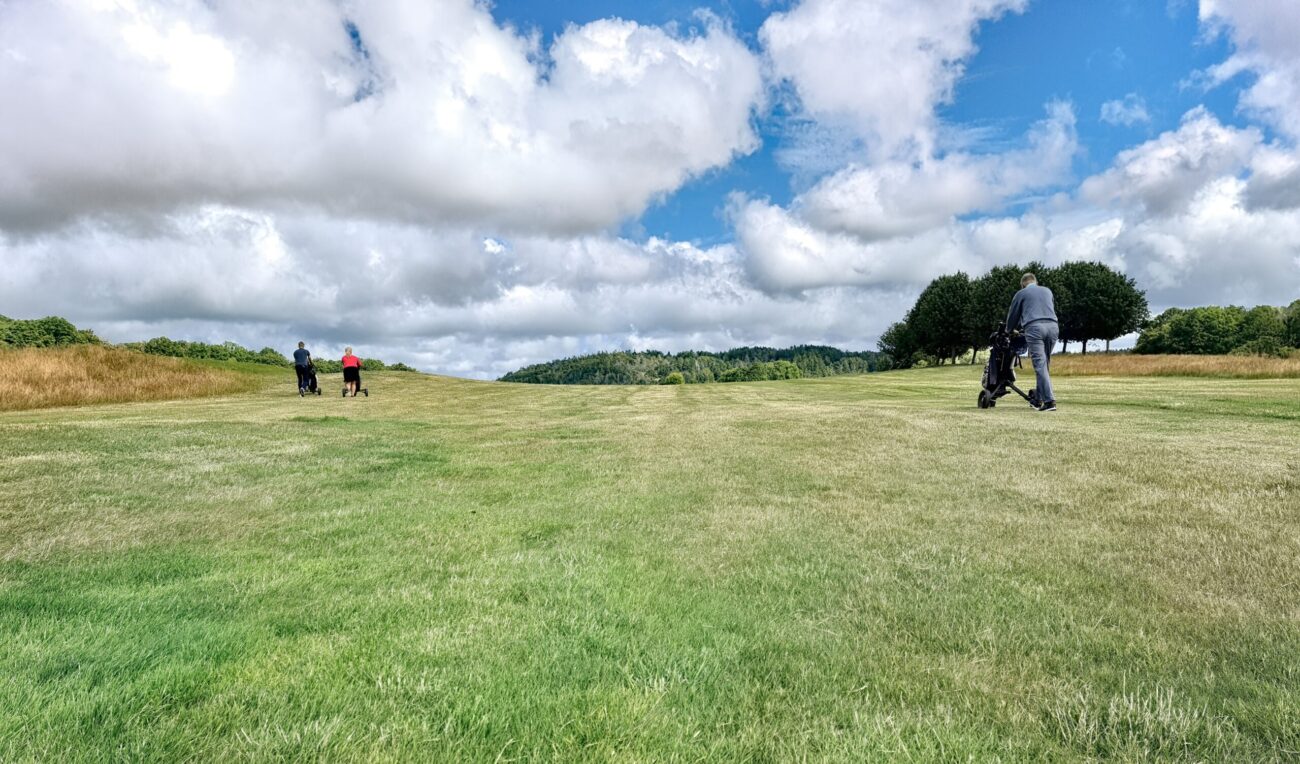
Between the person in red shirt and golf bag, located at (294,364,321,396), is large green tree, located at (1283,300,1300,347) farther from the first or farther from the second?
golf bag, located at (294,364,321,396)

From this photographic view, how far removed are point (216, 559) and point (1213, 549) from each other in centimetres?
864

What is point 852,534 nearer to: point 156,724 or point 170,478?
point 156,724

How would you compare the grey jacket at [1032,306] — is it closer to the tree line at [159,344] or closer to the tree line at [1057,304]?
the tree line at [159,344]

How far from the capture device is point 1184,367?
3806cm

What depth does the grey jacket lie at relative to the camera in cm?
1590

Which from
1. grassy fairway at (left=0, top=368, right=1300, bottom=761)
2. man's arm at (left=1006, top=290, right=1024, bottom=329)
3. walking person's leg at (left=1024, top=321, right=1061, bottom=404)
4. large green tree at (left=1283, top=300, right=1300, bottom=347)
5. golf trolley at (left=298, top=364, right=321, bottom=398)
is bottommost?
grassy fairway at (left=0, top=368, right=1300, bottom=761)

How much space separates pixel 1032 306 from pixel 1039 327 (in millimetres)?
582

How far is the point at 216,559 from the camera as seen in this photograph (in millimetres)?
5684

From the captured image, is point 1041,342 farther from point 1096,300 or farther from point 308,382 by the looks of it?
point 1096,300

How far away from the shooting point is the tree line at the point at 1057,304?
76188 mm

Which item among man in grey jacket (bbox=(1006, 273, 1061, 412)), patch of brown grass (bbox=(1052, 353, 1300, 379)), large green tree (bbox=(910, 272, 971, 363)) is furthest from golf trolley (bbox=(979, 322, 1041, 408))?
large green tree (bbox=(910, 272, 971, 363))

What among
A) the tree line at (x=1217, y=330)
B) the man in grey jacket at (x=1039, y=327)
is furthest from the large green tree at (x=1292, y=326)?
the man in grey jacket at (x=1039, y=327)

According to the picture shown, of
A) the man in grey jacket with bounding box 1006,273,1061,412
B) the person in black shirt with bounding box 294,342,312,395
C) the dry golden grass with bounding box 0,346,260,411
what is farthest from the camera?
the person in black shirt with bounding box 294,342,312,395

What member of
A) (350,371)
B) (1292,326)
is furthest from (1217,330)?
(350,371)
